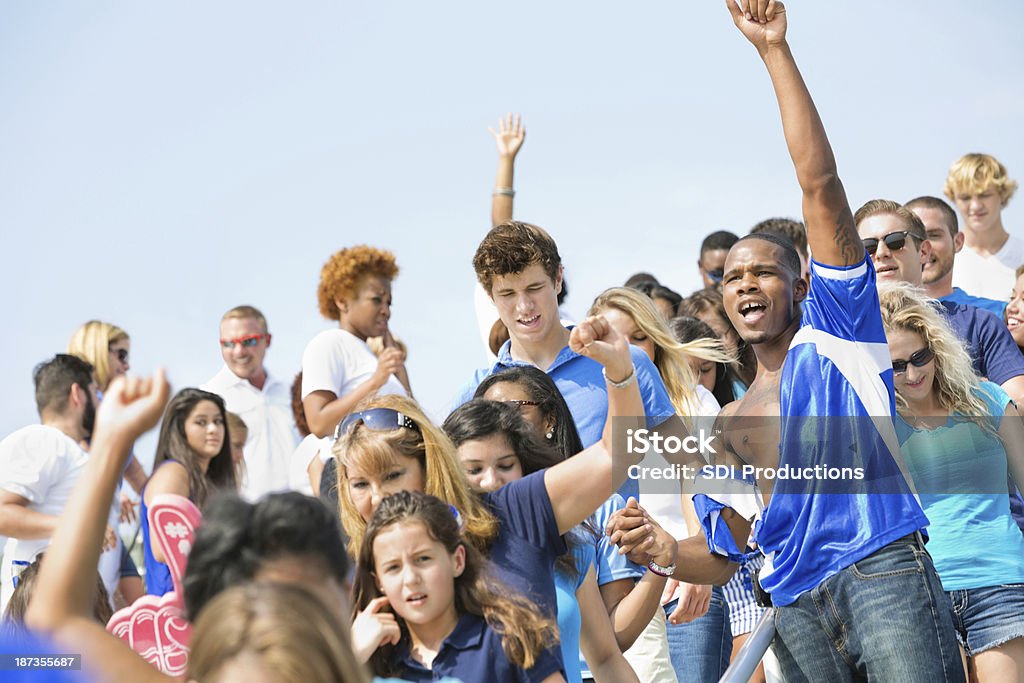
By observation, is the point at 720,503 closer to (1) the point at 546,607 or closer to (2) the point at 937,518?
(2) the point at 937,518

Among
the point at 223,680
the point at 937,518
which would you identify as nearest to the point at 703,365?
the point at 937,518

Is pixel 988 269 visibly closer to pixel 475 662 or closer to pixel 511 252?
pixel 511 252

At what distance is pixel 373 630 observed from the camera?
295cm

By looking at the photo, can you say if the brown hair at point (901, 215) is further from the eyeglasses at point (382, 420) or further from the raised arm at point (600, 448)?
the eyeglasses at point (382, 420)

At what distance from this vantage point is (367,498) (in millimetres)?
3420

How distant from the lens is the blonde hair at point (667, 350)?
5.56 m

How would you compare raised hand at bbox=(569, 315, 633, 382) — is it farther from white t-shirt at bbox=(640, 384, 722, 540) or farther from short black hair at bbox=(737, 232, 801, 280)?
white t-shirt at bbox=(640, 384, 722, 540)

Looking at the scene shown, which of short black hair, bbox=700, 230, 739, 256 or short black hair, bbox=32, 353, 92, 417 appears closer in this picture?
short black hair, bbox=32, 353, 92, 417

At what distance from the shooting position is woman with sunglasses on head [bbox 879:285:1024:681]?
4285 mm

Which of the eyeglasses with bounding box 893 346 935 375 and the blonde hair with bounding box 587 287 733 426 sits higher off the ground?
the blonde hair with bounding box 587 287 733 426

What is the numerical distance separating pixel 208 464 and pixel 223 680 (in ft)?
15.0

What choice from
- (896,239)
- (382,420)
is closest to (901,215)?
(896,239)

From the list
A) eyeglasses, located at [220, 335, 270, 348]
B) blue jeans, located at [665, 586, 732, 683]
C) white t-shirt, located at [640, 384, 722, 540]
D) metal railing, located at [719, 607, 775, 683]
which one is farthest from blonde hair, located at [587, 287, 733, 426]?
eyeglasses, located at [220, 335, 270, 348]

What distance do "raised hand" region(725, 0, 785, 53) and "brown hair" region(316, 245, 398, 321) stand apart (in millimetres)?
3609
